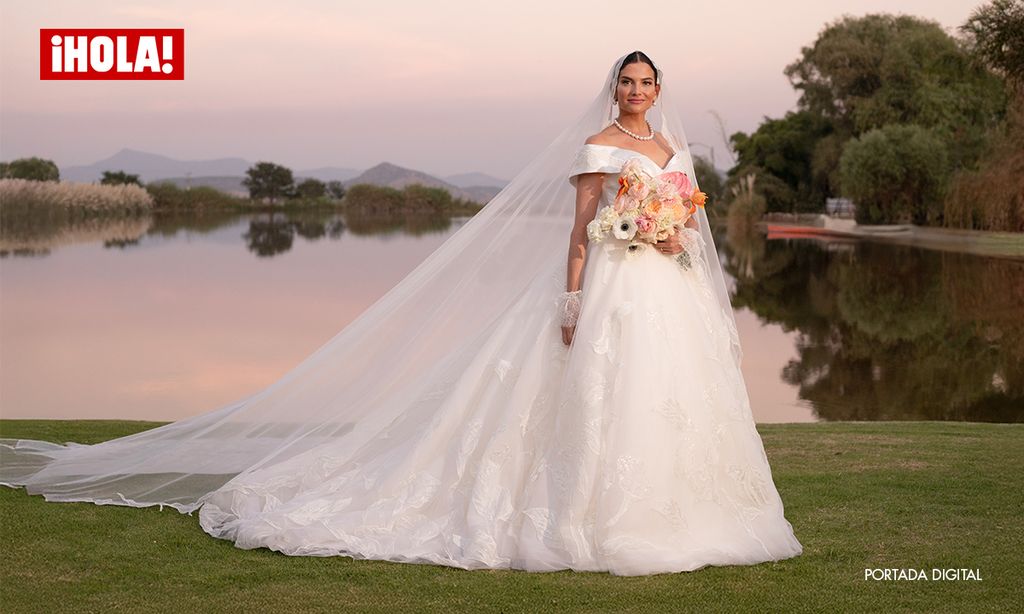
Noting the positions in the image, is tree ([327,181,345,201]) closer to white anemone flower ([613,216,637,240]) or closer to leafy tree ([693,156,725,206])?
leafy tree ([693,156,725,206])

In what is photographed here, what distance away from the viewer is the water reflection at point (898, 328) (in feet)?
38.2

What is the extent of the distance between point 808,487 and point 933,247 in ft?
99.7

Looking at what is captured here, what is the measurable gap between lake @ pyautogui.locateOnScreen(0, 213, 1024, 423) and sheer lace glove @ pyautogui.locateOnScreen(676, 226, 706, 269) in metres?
5.80

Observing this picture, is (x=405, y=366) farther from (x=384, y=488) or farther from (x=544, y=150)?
(x=544, y=150)

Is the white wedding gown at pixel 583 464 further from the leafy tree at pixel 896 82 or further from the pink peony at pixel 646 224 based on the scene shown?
the leafy tree at pixel 896 82

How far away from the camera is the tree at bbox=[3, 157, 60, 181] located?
30875mm

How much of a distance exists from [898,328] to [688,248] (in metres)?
13.7

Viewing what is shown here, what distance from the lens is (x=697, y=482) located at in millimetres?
4656

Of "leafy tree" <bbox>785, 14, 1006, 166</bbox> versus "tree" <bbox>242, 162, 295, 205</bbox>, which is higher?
"leafy tree" <bbox>785, 14, 1006, 166</bbox>

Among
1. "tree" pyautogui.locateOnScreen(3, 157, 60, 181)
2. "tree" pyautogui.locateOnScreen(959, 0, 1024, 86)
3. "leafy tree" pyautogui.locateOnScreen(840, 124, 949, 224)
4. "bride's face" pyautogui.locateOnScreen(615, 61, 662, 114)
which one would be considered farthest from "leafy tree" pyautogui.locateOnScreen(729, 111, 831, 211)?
"bride's face" pyautogui.locateOnScreen(615, 61, 662, 114)

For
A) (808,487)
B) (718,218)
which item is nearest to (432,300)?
(808,487)

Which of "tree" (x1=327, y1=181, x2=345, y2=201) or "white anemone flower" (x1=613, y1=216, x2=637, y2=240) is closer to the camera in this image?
"white anemone flower" (x1=613, y1=216, x2=637, y2=240)

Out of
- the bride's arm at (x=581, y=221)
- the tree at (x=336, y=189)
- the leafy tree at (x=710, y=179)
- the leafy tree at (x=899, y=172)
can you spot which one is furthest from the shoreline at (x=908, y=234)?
the bride's arm at (x=581, y=221)

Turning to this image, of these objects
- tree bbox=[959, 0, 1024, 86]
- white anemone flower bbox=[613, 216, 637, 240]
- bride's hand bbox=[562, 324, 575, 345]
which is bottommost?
bride's hand bbox=[562, 324, 575, 345]
